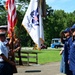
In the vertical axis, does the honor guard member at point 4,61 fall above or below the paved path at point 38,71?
above

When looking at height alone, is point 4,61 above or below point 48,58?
above

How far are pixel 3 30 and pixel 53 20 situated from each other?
314ft

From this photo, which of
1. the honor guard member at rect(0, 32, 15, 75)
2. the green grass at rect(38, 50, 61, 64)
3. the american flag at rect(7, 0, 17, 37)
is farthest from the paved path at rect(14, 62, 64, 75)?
the honor guard member at rect(0, 32, 15, 75)

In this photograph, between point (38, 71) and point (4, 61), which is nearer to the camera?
point (4, 61)

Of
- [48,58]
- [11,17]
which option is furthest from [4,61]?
[48,58]

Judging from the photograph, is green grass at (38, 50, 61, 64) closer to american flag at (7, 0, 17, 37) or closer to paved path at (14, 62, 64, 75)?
paved path at (14, 62, 64, 75)

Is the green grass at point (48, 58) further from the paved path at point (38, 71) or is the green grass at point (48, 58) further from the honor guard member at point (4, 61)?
the honor guard member at point (4, 61)

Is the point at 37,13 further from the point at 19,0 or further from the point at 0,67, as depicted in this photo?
the point at 19,0

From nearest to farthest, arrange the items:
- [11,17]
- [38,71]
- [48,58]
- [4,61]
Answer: [4,61], [11,17], [38,71], [48,58]

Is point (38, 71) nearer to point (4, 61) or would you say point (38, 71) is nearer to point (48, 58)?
point (4, 61)

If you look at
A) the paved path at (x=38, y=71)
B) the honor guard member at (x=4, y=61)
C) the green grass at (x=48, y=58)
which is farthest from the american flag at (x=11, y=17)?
the green grass at (x=48, y=58)

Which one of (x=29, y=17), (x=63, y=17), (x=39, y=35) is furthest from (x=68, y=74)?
(x=63, y=17)

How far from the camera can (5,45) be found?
25.2ft

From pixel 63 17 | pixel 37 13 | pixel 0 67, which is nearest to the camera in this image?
pixel 0 67
